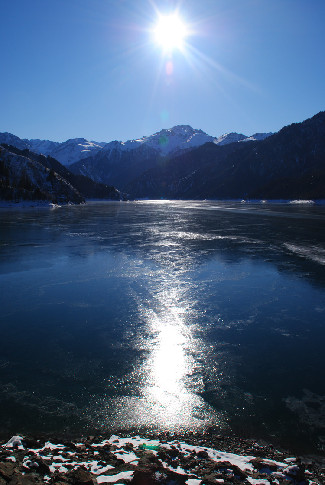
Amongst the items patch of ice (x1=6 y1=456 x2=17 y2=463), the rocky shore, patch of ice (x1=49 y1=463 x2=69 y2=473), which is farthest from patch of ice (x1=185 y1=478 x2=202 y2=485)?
patch of ice (x1=6 y1=456 x2=17 y2=463)

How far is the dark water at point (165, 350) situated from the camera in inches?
284

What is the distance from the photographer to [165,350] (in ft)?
33.6

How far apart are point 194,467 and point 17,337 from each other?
831 cm

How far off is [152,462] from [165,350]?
4934 mm

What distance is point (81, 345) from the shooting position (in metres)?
10.6

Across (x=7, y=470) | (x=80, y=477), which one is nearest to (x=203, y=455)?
(x=80, y=477)

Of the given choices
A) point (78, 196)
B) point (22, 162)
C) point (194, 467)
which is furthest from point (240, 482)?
point (78, 196)

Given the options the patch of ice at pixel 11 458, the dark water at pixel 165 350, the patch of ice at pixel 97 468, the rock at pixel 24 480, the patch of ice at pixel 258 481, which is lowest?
the dark water at pixel 165 350

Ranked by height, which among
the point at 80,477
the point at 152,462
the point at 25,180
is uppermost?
the point at 25,180

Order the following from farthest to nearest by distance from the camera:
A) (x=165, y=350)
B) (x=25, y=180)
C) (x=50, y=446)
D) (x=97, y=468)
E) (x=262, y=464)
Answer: (x=25, y=180) < (x=165, y=350) < (x=50, y=446) < (x=262, y=464) < (x=97, y=468)

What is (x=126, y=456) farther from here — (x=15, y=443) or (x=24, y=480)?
(x=15, y=443)

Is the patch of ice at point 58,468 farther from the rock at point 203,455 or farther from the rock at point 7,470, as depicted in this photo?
the rock at point 203,455

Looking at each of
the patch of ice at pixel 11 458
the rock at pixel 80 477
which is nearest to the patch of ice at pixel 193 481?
the rock at pixel 80 477

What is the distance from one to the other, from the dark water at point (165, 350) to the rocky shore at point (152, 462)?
22.9 inches
